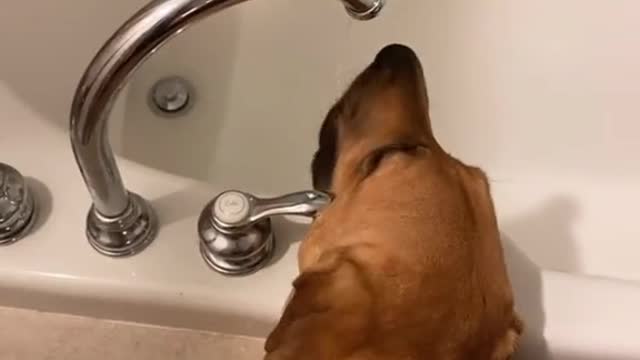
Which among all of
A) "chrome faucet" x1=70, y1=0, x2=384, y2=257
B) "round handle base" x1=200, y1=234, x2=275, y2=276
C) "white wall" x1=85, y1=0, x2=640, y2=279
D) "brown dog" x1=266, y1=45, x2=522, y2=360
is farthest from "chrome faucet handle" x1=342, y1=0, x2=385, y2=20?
"white wall" x1=85, y1=0, x2=640, y2=279

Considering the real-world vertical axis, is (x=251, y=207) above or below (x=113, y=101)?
below

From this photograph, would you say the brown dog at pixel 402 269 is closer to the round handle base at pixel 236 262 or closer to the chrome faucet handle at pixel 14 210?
the round handle base at pixel 236 262

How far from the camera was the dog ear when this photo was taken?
109 centimetres

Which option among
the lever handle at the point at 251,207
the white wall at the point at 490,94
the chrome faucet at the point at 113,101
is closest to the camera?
the chrome faucet at the point at 113,101

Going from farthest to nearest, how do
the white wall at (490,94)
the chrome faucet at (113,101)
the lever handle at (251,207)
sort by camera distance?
the white wall at (490,94) → the lever handle at (251,207) → the chrome faucet at (113,101)

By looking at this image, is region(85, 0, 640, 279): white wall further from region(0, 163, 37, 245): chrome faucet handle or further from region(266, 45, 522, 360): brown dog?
region(266, 45, 522, 360): brown dog

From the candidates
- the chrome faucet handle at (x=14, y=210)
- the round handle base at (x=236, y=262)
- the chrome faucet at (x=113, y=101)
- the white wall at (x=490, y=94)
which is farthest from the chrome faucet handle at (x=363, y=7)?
the white wall at (x=490, y=94)

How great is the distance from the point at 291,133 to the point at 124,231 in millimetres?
418

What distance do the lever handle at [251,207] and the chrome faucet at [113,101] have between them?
9 cm

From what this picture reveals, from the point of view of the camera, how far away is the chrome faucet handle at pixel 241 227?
103 centimetres

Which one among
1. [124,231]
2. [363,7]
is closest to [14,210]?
[124,231]

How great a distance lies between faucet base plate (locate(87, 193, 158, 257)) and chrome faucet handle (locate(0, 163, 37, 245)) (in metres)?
0.06

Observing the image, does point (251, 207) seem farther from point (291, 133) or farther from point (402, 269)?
point (291, 133)

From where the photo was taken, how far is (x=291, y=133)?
4.77 ft
